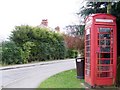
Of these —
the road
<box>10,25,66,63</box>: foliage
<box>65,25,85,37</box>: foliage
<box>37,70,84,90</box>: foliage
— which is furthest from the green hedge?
<box>37,70,84,90</box>: foliage

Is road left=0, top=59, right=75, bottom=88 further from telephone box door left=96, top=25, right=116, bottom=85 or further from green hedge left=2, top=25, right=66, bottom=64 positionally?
green hedge left=2, top=25, right=66, bottom=64

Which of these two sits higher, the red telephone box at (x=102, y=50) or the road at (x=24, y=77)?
the red telephone box at (x=102, y=50)

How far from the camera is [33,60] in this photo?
98.2 ft

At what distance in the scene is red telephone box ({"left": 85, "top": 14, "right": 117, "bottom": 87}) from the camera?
10.1 m

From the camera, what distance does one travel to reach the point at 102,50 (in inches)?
404

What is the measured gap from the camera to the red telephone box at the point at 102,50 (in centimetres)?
1012

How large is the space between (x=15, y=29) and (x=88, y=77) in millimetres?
17528

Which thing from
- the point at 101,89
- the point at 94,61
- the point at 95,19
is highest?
the point at 95,19

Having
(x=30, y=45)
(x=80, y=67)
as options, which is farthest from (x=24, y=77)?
(x=30, y=45)

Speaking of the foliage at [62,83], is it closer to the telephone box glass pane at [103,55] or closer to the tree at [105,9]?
the telephone box glass pane at [103,55]

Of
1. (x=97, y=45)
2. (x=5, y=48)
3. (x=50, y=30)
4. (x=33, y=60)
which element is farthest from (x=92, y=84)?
(x=50, y=30)

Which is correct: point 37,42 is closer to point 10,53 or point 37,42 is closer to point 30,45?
point 30,45

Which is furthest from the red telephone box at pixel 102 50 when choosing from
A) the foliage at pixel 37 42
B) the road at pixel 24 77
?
the foliage at pixel 37 42

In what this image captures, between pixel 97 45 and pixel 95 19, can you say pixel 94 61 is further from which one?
pixel 95 19
